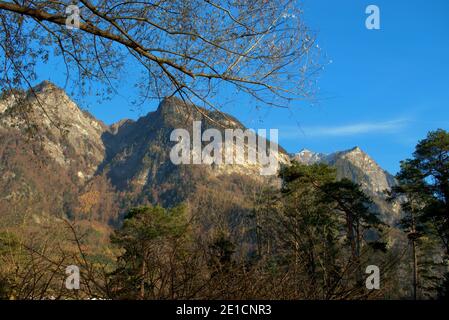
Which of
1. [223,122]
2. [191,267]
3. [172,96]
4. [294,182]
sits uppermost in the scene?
[294,182]

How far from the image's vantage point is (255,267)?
3318 mm

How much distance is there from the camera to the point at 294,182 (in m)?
26.8

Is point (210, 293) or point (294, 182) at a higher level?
point (294, 182)
